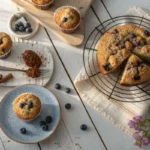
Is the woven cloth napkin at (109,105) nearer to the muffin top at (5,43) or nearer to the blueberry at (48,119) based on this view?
the blueberry at (48,119)

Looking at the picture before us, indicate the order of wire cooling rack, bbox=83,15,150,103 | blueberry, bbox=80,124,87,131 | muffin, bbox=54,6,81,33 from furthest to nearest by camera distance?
muffin, bbox=54,6,81,33, wire cooling rack, bbox=83,15,150,103, blueberry, bbox=80,124,87,131

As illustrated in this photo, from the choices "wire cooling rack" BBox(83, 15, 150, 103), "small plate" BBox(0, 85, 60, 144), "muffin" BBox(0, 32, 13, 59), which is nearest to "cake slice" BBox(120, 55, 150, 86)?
"wire cooling rack" BBox(83, 15, 150, 103)

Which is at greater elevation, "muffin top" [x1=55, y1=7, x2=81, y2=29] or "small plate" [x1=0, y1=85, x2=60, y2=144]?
"muffin top" [x1=55, y1=7, x2=81, y2=29]

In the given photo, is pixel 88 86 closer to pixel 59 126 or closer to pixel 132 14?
pixel 59 126

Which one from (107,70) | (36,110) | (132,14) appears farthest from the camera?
(132,14)

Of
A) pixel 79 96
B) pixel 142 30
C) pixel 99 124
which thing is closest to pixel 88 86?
pixel 79 96

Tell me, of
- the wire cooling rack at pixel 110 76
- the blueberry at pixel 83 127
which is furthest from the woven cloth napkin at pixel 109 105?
the blueberry at pixel 83 127

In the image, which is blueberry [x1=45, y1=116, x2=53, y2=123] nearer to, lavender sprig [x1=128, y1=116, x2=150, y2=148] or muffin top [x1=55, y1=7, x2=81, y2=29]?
lavender sprig [x1=128, y1=116, x2=150, y2=148]
